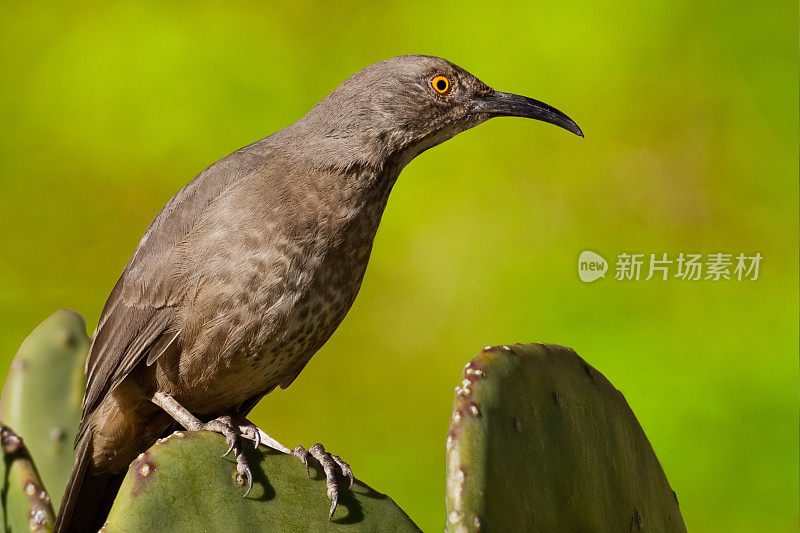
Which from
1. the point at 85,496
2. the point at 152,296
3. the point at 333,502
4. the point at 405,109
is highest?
the point at 405,109

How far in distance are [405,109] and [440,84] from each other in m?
0.13

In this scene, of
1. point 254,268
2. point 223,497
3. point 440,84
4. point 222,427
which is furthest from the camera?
point 440,84

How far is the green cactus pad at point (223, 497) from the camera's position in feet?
4.78

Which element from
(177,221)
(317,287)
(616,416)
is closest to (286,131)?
(177,221)

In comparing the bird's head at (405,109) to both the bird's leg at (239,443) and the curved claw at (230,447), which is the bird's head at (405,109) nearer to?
the bird's leg at (239,443)

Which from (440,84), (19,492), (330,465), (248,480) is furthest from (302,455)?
(440,84)

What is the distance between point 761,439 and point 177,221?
9.57 ft

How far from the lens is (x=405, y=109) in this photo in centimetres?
229

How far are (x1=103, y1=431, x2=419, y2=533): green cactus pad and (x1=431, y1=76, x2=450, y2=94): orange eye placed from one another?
105 centimetres

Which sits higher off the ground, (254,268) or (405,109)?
(405,109)

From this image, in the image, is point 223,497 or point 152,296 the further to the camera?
point 152,296

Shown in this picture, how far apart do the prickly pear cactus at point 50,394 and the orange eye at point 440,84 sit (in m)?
1.17

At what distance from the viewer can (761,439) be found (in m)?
4.06

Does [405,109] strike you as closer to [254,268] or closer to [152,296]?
[254,268]
